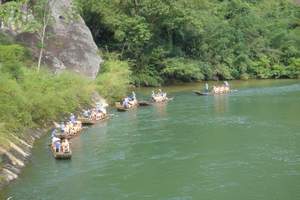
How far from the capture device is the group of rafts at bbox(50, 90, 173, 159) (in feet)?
97.5

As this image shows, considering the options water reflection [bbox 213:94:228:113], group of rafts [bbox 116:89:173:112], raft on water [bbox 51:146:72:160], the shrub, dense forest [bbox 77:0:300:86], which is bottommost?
raft on water [bbox 51:146:72:160]

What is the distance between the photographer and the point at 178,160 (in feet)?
92.4

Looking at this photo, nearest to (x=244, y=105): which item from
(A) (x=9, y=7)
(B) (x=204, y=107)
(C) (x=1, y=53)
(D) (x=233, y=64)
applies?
(B) (x=204, y=107)

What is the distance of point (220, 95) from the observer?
53.8 meters

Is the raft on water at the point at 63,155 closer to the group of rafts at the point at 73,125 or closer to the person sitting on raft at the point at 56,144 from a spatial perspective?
the group of rafts at the point at 73,125

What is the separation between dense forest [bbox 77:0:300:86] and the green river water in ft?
75.0

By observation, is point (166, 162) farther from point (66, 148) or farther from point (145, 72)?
point (145, 72)

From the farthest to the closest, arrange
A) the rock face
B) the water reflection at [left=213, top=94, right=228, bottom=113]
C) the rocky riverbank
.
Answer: the rock face, the water reflection at [left=213, top=94, right=228, bottom=113], the rocky riverbank

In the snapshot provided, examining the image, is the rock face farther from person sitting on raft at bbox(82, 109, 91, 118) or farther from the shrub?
person sitting on raft at bbox(82, 109, 91, 118)

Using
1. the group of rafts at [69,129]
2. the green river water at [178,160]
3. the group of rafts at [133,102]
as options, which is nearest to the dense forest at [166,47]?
the group of rafts at [69,129]

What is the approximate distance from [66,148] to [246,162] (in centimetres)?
900

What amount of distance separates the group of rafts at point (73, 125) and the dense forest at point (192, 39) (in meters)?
16.0

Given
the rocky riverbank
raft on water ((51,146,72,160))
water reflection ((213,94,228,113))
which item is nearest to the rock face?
water reflection ((213,94,228,113))

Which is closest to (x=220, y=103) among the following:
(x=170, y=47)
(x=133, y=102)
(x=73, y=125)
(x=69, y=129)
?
(x=133, y=102)
